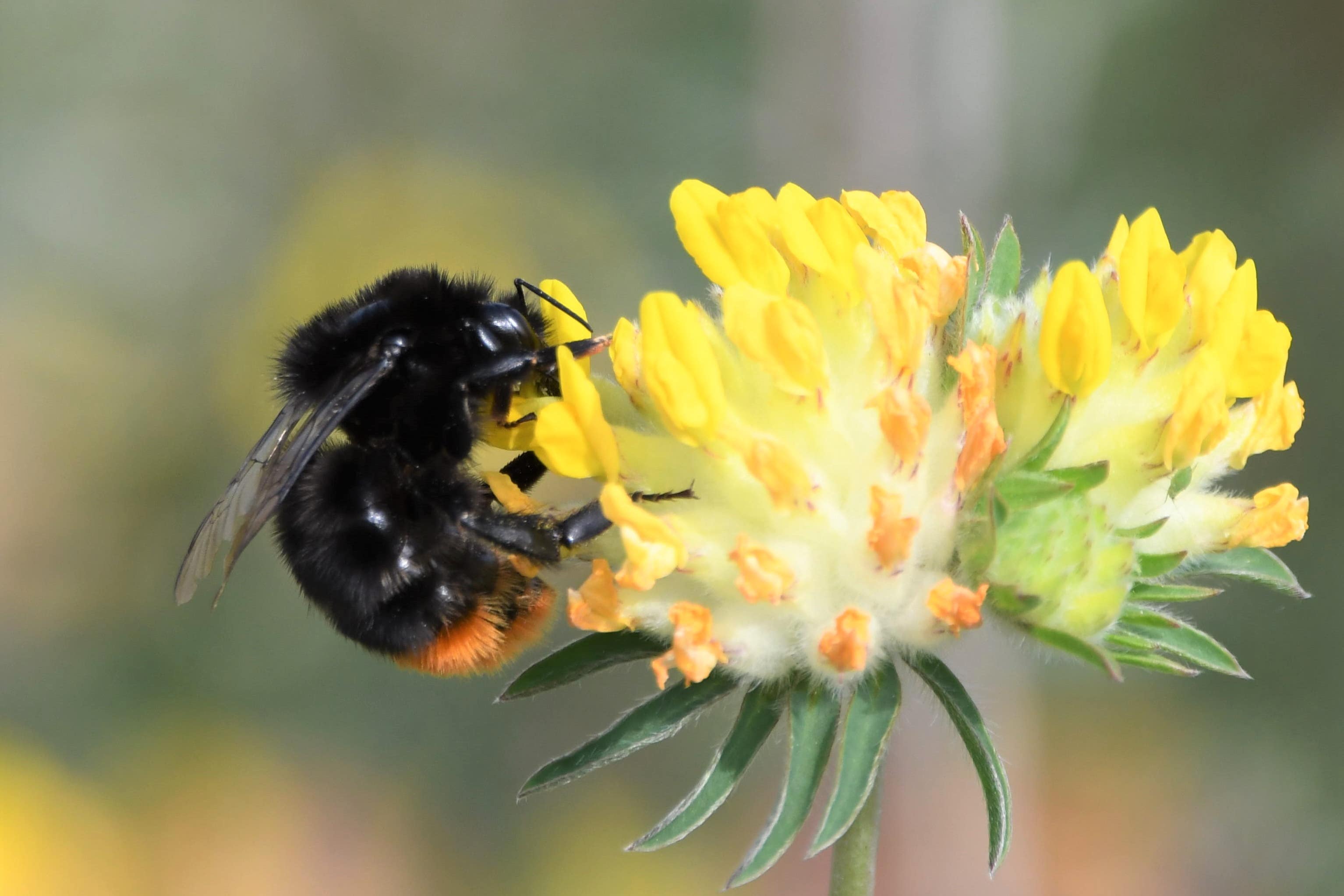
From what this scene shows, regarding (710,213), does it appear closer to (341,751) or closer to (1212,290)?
(1212,290)

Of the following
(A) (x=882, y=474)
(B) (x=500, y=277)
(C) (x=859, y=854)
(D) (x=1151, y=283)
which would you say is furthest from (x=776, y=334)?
(B) (x=500, y=277)

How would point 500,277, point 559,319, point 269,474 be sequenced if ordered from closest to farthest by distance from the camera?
point 269,474
point 559,319
point 500,277

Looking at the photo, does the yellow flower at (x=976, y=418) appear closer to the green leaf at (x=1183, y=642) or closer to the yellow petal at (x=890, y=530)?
the yellow petal at (x=890, y=530)

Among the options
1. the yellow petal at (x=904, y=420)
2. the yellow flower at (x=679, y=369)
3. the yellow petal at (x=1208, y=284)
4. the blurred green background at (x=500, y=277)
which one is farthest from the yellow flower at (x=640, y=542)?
the blurred green background at (x=500, y=277)

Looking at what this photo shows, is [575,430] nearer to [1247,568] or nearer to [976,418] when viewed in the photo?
[976,418]

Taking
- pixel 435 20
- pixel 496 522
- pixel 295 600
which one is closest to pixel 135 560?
pixel 295 600

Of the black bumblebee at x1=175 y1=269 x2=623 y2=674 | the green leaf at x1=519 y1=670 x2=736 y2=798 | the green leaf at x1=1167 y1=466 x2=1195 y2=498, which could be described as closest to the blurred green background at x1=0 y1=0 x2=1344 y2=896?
the black bumblebee at x1=175 y1=269 x2=623 y2=674
